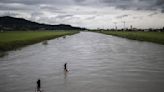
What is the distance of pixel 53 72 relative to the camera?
1235 inches

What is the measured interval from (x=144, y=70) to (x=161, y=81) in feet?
22.2

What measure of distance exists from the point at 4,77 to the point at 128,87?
48.4ft

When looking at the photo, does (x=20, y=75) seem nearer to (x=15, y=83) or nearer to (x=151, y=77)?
(x=15, y=83)

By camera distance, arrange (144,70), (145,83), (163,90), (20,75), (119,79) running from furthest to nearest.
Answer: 1. (144,70)
2. (20,75)
3. (119,79)
4. (145,83)
5. (163,90)

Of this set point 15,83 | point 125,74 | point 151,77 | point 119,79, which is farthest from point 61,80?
point 151,77

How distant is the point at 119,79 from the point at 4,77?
44.8 feet

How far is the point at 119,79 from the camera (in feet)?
89.0

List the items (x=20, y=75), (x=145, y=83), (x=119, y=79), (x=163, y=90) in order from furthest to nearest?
1. (x=20, y=75)
2. (x=119, y=79)
3. (x=145, y=83)
4. (x=163, y=90)

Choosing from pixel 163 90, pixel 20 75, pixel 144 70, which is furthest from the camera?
pixel 144 70

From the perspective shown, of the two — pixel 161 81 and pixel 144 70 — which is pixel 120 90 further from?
pixel 144 70

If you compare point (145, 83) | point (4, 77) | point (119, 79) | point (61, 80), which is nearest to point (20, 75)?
point (4, 77)

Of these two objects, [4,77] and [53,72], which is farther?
[53,72]

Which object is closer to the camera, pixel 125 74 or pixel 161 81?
pixel 161 81

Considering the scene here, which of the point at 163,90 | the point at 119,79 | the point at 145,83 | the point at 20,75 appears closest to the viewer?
the point at 163,90
